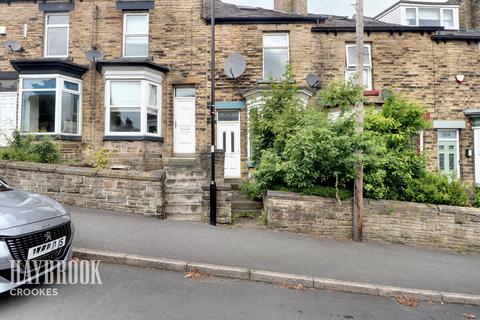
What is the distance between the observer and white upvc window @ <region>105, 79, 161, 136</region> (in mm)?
10781

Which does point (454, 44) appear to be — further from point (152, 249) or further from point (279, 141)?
point (152, 249)

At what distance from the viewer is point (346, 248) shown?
5.92m

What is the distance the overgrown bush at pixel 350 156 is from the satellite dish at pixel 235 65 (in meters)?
4.36

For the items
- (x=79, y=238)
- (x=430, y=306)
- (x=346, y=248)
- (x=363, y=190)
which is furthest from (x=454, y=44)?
(x=79, y=238)

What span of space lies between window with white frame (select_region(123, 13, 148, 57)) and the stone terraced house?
0.04m

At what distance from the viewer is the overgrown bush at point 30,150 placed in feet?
27.6

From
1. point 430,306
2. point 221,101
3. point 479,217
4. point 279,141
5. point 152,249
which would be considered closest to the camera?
point 430,306

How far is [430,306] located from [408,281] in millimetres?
542

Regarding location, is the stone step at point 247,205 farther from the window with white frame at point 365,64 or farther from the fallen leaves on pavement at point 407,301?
the window with white frame at point 365,64

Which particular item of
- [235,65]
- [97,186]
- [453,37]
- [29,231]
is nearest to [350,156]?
[29,231]

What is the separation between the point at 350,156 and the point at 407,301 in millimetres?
3234

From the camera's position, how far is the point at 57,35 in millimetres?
12008

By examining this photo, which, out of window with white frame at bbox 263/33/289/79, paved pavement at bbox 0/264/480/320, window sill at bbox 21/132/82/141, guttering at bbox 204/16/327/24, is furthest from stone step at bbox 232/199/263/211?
guttering at bbox 204/16/327/24

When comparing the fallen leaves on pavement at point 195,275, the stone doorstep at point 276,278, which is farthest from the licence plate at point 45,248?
the fallen leaves on pavement at point 195,275
